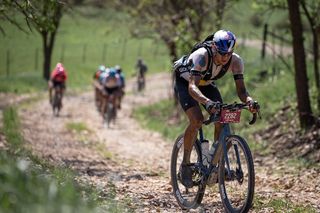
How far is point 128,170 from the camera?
12.1 metres

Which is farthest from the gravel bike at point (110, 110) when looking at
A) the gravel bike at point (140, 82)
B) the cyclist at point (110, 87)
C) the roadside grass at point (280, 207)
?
the gravel bike at point (140, 82)

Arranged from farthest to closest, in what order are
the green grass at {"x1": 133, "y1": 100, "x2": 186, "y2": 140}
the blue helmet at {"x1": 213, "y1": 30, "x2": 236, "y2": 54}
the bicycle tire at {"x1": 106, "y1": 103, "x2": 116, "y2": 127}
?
1. the bicycle tire at {"x1": 106, "y1": 103, "x2": 116, "y2": 127}
2. the green grass at {"x1": 133, "y1": 100, "x2": 186, "y2": 140}
3. the blue helmet at {"x1": 213, "y1": 30, "x2": 236, "y2": 54}

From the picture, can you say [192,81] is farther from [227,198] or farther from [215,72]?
[227,198]

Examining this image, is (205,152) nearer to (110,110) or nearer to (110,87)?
(110,110)

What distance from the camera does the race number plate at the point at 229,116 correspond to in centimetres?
725

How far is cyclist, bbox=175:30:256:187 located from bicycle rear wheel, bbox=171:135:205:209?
4.3 inches

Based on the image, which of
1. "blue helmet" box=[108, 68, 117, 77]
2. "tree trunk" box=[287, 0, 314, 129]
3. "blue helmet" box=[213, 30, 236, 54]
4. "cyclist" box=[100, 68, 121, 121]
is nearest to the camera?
"blue helmet" box=[213, 30, 236, 54]

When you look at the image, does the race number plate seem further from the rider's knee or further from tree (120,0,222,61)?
tree (120,0,222,61)

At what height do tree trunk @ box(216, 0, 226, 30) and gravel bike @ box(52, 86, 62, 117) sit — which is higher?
tree trunk @ box(216, 0, 226, 30)

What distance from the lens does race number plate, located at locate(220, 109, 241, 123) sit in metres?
7.25

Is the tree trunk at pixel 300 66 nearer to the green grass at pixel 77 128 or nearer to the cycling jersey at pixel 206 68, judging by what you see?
the cycling jersey at pixel 206 68

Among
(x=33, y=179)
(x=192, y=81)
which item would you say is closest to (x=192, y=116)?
(x=192, y=81)

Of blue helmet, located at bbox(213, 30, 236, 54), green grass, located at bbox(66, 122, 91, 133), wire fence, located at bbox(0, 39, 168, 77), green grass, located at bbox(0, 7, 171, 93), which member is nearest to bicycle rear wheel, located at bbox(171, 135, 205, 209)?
blue helmet, located at bbox(213, 30, 236, 54)

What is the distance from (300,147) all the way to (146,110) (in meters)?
13.9
